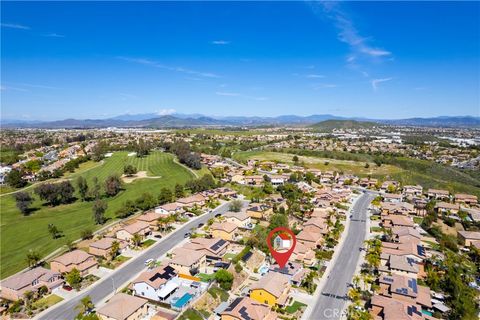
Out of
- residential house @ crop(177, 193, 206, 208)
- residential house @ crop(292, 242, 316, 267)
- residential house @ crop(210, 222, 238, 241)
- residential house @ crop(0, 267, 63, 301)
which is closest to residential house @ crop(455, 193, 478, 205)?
residential house @ crop(292, 242, 316, 267)

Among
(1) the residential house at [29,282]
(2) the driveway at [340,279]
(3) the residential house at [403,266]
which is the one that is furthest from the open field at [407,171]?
(1) the residential house at [29,282]

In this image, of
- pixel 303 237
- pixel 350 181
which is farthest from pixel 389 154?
pixel 303 237

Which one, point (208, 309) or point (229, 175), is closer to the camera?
point (208, 309)

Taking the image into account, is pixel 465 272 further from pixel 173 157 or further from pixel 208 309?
pixel 173 157

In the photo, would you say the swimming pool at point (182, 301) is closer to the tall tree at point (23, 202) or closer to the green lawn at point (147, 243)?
the green lawn at point (147, 243)

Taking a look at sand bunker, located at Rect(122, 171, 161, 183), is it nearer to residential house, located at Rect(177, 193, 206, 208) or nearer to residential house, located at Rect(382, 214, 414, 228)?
residential house, located at Rect(177, 193, 206, 208)
